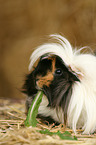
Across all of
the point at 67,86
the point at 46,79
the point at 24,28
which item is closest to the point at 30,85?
the point at 46,79

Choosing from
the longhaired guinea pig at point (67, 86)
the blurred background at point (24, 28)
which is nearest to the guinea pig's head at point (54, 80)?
the longhaired guinea pig at point (67, 86)

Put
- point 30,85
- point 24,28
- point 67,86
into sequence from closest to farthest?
point 67,86, point 30,85, point 24,28

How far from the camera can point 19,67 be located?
3371 millimetres

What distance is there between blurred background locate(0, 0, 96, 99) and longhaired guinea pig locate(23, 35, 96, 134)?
45.7 inches

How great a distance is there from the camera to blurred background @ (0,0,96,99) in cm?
268

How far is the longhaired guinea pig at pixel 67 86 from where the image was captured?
131 centimetres

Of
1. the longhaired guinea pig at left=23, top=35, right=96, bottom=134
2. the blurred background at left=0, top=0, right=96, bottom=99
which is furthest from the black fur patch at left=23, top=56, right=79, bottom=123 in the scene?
the blurred background at left=0, top=0, right=96, bottom=99

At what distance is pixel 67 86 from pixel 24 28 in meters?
2.17

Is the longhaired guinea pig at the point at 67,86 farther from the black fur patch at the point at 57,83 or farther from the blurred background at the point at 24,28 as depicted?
the blurred background at the point at 24,28

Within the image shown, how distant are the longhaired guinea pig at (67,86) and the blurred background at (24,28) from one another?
1161 mm

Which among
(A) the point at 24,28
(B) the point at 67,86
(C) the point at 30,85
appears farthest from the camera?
(A) the point at 24,28

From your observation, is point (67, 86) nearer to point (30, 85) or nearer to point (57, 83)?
point (57, 83)

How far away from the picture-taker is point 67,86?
1317 mm

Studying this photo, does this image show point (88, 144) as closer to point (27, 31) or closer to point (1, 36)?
point (27, 31)
